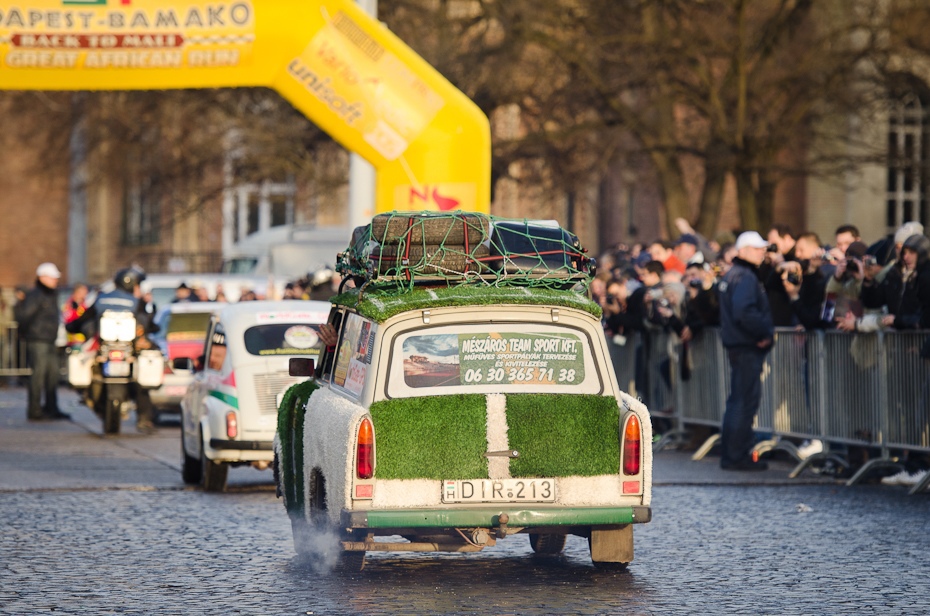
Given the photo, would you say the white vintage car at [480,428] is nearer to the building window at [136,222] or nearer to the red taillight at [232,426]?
the red taillight at [232,426]

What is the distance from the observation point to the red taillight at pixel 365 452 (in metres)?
9.48

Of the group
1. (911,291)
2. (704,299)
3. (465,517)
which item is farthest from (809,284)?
(465,517)

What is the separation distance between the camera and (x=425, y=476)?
9570mm

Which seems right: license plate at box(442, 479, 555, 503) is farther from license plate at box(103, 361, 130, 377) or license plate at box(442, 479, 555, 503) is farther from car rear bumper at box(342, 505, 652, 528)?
license plate at box(103, 361, 130, 377)

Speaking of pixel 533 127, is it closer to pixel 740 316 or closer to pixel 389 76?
pixel 389 76

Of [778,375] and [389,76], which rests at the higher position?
[389,76]

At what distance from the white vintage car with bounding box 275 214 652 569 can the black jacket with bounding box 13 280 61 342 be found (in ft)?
54.4

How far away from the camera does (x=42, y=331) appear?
2586 cm

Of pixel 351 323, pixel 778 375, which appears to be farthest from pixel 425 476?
pixel 778 375

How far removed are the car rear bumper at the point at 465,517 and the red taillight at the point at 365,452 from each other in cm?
21

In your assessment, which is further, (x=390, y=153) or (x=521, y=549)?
(x=390, y=153)

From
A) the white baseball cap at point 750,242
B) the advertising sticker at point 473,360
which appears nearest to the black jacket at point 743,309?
the white baseball cap at point 750,242

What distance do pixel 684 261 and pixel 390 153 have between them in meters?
3.65

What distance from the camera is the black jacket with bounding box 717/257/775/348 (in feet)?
54.0
